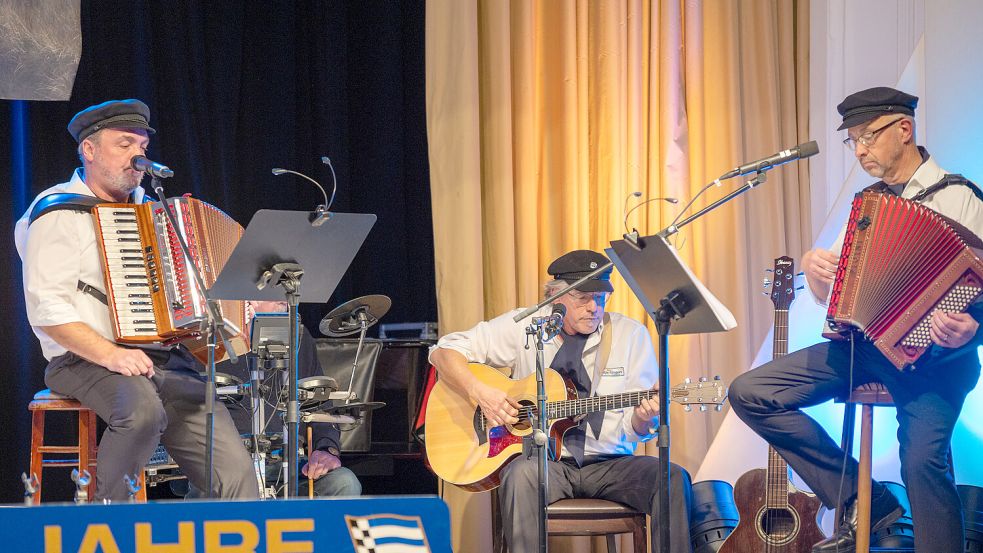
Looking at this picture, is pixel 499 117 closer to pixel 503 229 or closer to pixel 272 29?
pixel 503 229

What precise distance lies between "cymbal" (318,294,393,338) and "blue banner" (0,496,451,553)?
7.91 ft

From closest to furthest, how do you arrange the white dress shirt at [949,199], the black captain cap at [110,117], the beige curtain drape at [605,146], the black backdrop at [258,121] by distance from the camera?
the white dress shirt at [949,199] < the black captain cap at [110,117] < the black backdrop at [258,121] < the beige curtain drape at [605,146]

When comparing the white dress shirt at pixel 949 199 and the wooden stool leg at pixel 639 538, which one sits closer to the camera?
the white dress shirt at pixel 949 199

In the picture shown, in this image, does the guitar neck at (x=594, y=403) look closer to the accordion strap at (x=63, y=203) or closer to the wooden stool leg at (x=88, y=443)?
the wooden stool leg at (x=88, y=443)

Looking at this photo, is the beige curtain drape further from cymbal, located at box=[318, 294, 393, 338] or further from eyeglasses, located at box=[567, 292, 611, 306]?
cymbal, located at box=[318, 294, 393, 338]

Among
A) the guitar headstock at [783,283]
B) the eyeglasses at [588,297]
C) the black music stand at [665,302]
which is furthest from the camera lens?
the eyeglasses at [588,297]

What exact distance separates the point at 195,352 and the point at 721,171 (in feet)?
9.45

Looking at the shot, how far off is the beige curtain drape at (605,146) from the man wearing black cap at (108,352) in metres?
1.53

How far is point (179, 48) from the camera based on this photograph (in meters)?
5.59

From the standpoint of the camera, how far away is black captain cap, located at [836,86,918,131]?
408 cm

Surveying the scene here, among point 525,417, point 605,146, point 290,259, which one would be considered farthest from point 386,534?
point 605,146

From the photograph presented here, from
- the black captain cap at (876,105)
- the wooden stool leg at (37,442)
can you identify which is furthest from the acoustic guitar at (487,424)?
the wooden stool leg at (37,442)

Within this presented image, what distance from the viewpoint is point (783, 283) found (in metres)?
4.50

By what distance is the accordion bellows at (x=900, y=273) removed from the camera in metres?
3.56
